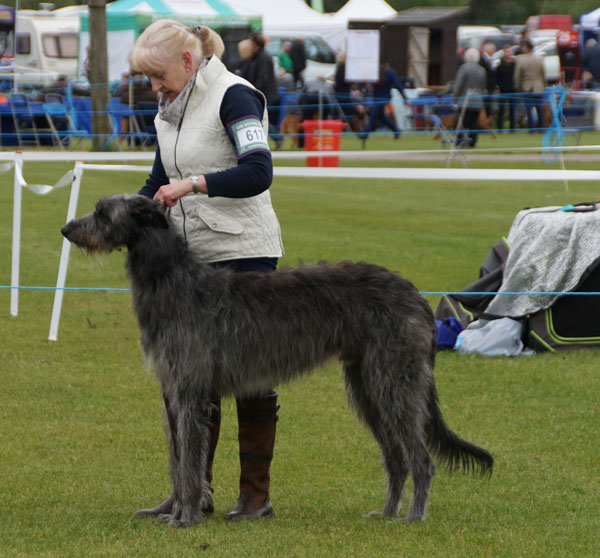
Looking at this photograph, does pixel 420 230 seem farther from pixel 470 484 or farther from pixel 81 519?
pixel 81 519

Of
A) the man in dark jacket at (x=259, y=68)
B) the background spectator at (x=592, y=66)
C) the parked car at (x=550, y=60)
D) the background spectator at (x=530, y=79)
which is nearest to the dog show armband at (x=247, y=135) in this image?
the man in dark jacket at (x=259, y=68)

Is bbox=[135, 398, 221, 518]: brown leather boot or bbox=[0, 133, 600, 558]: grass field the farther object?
bbox=[135, 398, 221, 518]: brown leather boot

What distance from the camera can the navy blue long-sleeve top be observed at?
405 centimetres

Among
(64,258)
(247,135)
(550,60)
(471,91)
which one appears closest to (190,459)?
(247,135)

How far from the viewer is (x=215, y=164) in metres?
4.23

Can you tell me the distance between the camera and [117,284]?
1027cm

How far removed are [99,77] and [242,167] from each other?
17.4 m

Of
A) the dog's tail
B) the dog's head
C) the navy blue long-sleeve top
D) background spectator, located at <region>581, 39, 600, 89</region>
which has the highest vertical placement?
the navy blue long-sleeve top

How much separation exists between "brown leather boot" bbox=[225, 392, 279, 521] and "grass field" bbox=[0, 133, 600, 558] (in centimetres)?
11

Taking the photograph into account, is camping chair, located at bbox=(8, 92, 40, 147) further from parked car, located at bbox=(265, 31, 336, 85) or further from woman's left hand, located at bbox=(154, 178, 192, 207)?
woman's left hand, located at bbox=(154, 178, 192, 207)

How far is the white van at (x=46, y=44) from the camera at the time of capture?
32656mm

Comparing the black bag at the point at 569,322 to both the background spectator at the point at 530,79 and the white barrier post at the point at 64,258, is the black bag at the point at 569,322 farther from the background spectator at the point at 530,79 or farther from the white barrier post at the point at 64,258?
the background spectator at the point at 530,79

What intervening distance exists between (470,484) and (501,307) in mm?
2812

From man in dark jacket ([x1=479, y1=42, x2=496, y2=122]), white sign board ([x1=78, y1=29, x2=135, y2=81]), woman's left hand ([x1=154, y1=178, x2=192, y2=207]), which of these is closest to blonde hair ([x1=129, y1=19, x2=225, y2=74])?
woman's left hand ([x1=154, y1=178, x2=192, y2=207])
